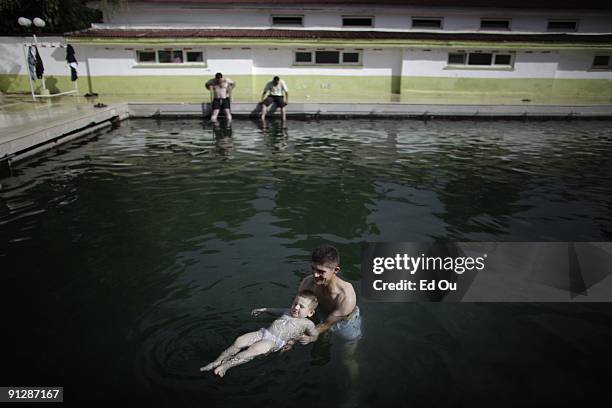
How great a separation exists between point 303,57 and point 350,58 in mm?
2389

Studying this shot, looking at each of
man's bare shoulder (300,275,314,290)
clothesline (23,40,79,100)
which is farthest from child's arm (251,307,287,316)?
clothesline (23,40,79,100)

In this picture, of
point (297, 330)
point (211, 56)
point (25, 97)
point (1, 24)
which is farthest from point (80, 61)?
point (297, 330)

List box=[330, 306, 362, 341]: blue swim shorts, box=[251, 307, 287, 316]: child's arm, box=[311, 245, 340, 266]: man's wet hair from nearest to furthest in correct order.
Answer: box=[311, 245, 340, 266]: man's wet hair → box=[330, 306, 362, 341]: blue swim shorts → box=[251, 307, 287, 316]: child's arm

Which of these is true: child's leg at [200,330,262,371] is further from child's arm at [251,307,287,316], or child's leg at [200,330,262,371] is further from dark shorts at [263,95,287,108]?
dark shorts at [263,95,287,108]

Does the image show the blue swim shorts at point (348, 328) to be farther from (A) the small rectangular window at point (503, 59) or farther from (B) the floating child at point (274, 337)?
(A) the small rectangular window at point (503, 59)

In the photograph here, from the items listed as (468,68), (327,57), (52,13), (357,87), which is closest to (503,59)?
(468,68)

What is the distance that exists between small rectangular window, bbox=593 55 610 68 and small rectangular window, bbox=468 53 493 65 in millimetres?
5484

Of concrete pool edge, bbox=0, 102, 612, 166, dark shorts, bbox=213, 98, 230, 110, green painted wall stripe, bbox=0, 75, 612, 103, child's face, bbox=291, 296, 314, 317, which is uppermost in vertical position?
green painted wall stripe, bbox=0, 75, 612, 103

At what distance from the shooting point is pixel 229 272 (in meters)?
5.25

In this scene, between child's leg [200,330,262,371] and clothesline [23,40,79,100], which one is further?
clothesline [23,40,79,100]

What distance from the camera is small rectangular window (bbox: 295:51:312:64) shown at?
2050 centimetres

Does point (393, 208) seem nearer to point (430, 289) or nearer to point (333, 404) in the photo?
point (430, 289)

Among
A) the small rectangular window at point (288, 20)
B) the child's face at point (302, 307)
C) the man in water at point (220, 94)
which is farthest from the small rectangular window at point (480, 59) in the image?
the child's face at point (302, 307)

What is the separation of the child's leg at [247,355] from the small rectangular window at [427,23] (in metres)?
22.6
